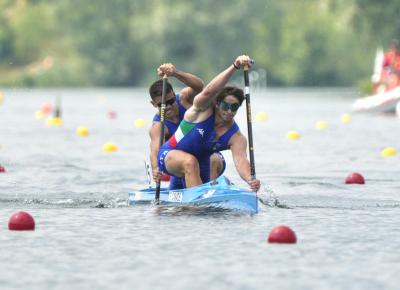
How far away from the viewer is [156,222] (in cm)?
1179

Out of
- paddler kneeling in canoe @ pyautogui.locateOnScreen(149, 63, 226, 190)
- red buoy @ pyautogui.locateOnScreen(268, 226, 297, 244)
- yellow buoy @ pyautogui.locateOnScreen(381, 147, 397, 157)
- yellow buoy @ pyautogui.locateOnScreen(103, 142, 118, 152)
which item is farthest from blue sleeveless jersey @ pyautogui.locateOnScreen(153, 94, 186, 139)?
yellow buoy @ pyautogui.locateOnScreen(103, 142, 118, 152)

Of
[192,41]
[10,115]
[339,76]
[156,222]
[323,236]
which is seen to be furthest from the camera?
[339,76]

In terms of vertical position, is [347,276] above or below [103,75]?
below

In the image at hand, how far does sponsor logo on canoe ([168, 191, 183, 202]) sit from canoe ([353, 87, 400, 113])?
81.6 feet

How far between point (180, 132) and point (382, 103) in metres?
26.1

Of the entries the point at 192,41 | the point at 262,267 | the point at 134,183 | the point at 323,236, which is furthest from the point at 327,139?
the point at 192,41

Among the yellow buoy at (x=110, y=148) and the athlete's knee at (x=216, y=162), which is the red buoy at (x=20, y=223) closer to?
the athlete's knee at (x=216, y=162)

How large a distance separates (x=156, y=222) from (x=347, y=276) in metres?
3.58

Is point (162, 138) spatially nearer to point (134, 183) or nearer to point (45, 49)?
point (134, 183)

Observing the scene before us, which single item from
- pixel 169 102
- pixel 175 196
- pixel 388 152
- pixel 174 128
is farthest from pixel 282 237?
pixel 388 152

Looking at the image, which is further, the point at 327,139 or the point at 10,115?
the point at 10,115

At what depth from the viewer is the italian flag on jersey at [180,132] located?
1269 cm

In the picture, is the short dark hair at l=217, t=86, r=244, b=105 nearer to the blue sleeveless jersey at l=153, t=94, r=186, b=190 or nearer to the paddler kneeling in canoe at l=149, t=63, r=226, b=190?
the paddler kneeling in canoe at l=149, t=63, r=226, b=190

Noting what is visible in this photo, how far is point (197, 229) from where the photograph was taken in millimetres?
11195
